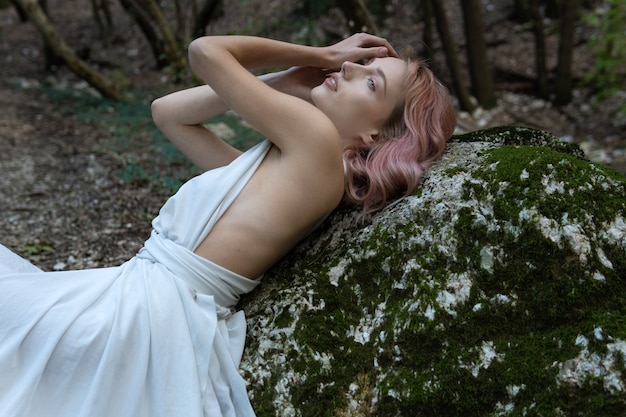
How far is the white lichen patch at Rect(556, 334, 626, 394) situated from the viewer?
1828 mm

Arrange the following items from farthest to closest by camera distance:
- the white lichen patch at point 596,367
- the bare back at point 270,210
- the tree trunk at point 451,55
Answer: the tree trunk at point 451,55 < the bare back at point 270,210 < the white lichen patch at point 596,367

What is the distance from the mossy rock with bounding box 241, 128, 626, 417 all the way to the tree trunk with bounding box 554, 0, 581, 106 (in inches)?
281

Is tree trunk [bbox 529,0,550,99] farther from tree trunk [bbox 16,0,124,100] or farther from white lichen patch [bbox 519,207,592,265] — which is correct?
white lichen patch [bbox 519,207,592,265]

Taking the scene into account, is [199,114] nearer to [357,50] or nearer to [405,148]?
[357,50]

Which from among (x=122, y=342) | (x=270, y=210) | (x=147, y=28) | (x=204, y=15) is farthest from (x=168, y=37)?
(x=122, y=342)

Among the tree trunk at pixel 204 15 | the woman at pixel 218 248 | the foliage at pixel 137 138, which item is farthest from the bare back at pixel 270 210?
the tree trunk at pixel 204 15

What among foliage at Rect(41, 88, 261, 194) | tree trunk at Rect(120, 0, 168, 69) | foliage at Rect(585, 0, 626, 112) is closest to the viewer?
foliage at Rect(41, 88, 261, 194)

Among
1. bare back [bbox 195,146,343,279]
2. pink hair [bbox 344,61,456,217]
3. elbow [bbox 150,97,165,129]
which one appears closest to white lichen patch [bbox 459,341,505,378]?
pink hair [bbox 344,61,456,217]

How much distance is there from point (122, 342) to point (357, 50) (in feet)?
5.40

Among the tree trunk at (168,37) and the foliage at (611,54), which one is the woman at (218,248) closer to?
the tree trunk at (168,37)

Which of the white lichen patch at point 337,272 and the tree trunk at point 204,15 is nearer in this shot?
the white lichen patch at point 337,272

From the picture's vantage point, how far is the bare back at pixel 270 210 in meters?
2.33

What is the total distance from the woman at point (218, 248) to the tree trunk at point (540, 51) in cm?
706

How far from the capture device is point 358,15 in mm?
6270
